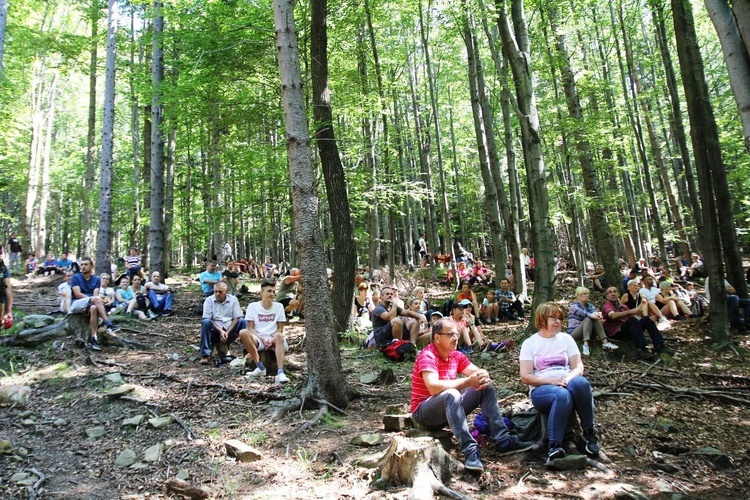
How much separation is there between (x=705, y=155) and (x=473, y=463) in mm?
6533

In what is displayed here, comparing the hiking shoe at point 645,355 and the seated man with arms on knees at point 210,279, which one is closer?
the hiking shoe at point 645,355

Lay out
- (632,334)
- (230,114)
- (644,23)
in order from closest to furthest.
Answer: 1. (632,334)
2. (230,114)
3. (644,23)

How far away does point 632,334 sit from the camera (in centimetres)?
705

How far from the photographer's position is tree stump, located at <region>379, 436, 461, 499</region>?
3109 mm

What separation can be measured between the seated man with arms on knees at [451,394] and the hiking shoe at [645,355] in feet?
13.1

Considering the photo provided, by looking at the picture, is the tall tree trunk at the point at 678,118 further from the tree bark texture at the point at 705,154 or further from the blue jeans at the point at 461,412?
the blue jeans at the point at 461,412

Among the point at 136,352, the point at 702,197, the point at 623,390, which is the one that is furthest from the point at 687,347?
the point at 136,352

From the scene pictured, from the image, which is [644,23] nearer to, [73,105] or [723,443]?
[723,443]

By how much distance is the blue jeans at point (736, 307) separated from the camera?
27.1 ft

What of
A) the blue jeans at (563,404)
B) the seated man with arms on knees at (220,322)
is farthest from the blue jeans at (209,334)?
the blue jeans at (563,404)

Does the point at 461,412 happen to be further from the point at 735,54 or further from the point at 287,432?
the point at 735,54

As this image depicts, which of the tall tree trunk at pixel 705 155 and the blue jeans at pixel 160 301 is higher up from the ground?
the tall tree trunk at pixel 705 155

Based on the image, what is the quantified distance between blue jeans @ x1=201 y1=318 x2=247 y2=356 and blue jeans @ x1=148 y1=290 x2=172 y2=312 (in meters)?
4.10

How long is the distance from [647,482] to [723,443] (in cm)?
123
